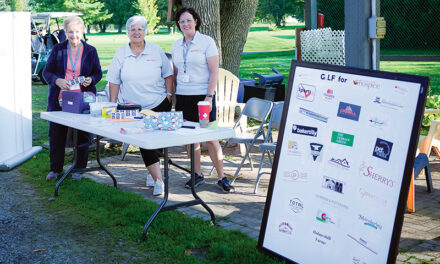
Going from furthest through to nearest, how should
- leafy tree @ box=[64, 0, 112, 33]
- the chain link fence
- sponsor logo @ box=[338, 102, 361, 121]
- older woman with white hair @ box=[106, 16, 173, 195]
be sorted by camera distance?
1. leafy tree @ box=[64, 0, 112, 33]
2. the chain link fence
3. older woman with white hair @ box=[106, 16, 173, 195]
4. sponsor logo @ box=[338, 102, 361, 121]

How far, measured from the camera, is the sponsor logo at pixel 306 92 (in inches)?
140

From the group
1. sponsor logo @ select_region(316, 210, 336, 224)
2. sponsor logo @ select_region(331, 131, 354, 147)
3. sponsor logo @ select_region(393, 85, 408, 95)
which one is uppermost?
sponsor logo @ select_region(393, 85, 408, 95)

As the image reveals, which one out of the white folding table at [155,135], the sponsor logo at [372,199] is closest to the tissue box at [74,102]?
the white folding table at [155,135]

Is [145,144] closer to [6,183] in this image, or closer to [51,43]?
[6,183]

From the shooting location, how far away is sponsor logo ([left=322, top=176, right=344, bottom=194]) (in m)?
3.37

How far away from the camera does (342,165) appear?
3.36m

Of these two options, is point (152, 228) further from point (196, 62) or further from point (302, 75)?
point (302, 75)

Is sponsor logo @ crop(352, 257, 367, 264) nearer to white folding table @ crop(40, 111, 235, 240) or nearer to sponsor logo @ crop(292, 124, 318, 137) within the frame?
sponsor logo @ crop(292, 124, 318, 137)

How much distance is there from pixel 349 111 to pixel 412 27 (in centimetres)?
1777

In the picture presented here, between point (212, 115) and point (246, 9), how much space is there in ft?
17.2

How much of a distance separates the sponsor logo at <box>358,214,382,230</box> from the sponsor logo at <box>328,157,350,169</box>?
0.32 m

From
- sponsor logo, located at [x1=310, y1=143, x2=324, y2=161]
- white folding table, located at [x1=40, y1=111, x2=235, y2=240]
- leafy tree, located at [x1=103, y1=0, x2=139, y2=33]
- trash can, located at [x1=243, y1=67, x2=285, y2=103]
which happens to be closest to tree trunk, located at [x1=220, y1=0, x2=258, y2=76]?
trash can, located at [x1=243, y1=67, x2=285, y2=103]

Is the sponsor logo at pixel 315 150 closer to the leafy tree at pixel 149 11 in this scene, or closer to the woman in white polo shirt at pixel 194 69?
the woman in white polo shirt at pixel 194 69

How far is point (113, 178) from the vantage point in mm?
6078
